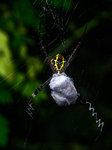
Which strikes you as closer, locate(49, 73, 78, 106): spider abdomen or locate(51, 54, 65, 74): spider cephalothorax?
locate(49, 73, 78, 106): spider abdomen

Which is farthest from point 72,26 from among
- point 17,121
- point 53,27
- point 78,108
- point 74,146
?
point 74,146

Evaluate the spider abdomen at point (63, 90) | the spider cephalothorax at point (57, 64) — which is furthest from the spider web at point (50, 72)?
the spider abdomen at point (63, 90)

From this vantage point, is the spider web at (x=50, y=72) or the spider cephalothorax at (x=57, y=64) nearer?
the spider web at (x=50, y=72)

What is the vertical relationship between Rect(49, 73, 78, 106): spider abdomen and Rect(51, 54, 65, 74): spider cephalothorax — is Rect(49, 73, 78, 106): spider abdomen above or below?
below

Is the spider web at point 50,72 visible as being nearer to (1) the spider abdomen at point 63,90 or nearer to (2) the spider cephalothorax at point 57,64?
(2) the spider cephalothorax at point 57,64

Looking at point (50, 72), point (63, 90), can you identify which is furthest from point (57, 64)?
point (63, 90)

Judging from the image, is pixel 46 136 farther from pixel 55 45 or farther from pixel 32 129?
pixel 55 45

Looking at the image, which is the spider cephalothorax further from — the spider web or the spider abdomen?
the spider abdomen

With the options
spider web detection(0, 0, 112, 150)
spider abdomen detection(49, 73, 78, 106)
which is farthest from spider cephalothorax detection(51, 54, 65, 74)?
spider abdomen detection(49, 73, 78, 106)
